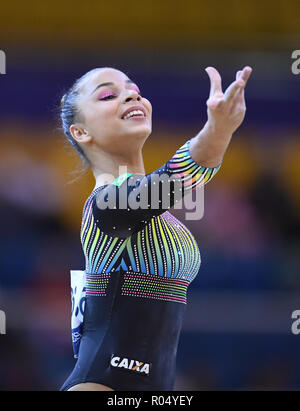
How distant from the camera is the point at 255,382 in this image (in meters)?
4.24

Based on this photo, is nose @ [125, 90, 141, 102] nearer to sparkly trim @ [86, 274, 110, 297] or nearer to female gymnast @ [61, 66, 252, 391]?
female gymnast @ [61, 66, 252, 391]

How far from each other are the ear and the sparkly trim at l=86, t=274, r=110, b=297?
17.8 inches

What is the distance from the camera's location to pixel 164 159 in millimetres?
5234

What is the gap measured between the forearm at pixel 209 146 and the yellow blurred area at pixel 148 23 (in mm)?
3823

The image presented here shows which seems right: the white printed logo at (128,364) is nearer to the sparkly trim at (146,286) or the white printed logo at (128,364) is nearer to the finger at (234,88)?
the sparkly trim at (146,286)

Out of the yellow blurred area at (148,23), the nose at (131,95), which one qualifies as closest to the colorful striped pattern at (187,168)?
the nose at (131,95)

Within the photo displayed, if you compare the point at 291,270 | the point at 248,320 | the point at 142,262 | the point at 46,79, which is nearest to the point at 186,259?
the point at 142,262

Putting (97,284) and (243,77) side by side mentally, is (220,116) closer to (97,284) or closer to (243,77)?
(243,77)

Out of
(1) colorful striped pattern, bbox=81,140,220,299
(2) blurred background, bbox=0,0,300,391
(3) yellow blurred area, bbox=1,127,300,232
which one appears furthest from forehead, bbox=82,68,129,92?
(3) yellow blurred area, bbox=1,127,300,232

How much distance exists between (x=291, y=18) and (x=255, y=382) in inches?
133

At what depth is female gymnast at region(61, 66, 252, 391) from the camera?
1.62 meters

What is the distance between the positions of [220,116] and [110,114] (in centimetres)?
53

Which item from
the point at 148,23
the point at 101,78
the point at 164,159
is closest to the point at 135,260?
the point at 101,78

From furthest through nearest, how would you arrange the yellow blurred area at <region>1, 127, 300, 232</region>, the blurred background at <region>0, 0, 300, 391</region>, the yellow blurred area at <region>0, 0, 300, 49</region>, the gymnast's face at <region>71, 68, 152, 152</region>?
the yellow blurred area at <region>0, 0, 300, 49</region>, the yellow blurred area at <region>1, 127, 300, 232</region>, the blurred background at <region>0, 0, 300, 391</region>, the gymnast's face at <region>71, 68, 152, 152</region>
